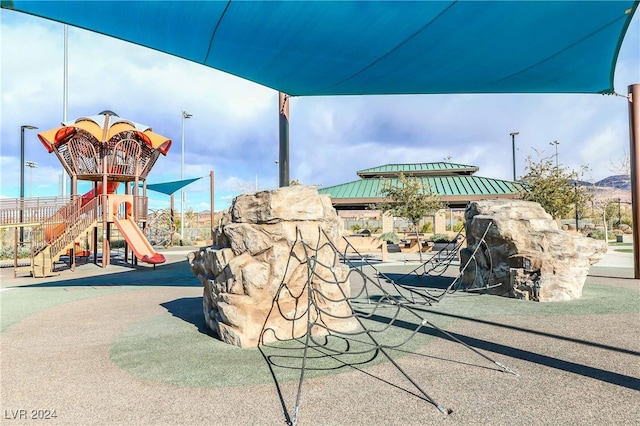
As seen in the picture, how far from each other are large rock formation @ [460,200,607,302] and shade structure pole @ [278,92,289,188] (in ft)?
13.4

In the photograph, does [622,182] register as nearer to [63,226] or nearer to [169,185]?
[169,185]

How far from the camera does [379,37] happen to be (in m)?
4.99

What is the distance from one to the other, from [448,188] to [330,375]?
2204cm

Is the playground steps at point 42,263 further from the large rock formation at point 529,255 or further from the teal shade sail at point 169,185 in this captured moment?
the large rock formation at point 529,255

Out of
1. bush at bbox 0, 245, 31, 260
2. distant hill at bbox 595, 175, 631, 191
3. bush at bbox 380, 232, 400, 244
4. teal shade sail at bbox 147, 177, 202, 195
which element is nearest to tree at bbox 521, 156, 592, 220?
distant hill at bbox 595, 175, 631, 191

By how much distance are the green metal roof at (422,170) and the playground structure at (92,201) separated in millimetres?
16552

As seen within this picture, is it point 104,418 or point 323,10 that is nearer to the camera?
point 104,418

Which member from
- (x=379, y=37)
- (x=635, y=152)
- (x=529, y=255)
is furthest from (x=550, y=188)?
(x=379, y=37)

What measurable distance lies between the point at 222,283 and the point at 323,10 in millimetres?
3556

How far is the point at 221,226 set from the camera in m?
5.70

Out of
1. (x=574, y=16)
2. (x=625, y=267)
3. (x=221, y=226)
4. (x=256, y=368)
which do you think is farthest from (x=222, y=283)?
(x=625, y=267)

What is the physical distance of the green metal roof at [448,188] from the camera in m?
22.7

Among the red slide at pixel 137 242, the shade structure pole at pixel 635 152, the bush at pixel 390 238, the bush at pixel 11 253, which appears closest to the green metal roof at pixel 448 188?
the bush at pixel 390 238

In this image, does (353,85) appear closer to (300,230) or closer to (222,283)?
(300,230)
